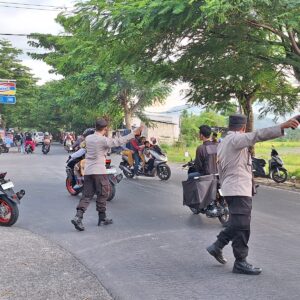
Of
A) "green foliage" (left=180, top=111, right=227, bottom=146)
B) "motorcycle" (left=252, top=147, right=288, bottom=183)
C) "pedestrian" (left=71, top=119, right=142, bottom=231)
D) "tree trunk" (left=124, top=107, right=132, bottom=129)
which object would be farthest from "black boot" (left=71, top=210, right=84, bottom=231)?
"green foliage" (left=180, top=111, right=227, bottom=146)

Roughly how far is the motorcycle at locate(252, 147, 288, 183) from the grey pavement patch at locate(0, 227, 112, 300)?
372 inches

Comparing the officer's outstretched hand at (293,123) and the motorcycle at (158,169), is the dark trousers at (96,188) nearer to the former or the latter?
the officer's outstretched hand at (293,123)

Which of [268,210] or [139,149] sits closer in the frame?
[268,210]

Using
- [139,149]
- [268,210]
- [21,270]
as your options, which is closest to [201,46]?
[139,149]

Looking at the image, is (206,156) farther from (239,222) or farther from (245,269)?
(245,269)

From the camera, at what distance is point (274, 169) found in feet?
50.7

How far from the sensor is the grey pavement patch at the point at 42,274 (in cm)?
496

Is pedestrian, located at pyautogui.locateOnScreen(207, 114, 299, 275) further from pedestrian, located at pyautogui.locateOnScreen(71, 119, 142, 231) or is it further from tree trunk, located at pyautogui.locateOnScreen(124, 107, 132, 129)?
tree trunk, located at pyautogui.locateOnScreen(124, 107, 132, 129)

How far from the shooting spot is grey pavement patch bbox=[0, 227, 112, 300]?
4.96m

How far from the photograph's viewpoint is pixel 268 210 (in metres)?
10.2

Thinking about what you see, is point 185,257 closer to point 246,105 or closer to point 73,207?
point 73,207

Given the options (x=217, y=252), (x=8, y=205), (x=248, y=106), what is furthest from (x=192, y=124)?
(x=217, y=252)

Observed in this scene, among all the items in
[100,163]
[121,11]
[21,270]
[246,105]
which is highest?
[121,11]

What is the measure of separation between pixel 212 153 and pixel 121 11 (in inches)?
166
